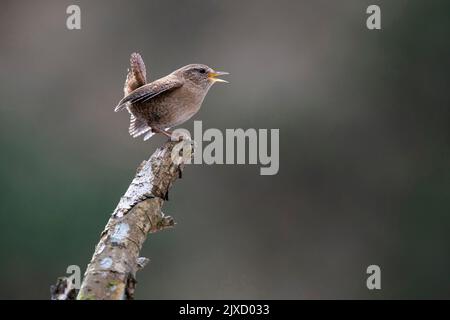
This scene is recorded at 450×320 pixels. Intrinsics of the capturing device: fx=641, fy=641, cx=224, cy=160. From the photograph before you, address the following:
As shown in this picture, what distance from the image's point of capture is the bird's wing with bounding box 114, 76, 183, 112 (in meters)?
3.57

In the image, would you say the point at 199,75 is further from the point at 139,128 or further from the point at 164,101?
the point at 139,128

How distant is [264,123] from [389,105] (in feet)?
8.02

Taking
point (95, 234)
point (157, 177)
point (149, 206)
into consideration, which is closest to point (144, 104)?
point (157, 177)

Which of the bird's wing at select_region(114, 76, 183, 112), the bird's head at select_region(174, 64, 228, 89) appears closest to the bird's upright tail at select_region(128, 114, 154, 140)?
the bird's wing at select_region(114, 76, 183, 112)

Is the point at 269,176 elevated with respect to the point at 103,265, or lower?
elevated

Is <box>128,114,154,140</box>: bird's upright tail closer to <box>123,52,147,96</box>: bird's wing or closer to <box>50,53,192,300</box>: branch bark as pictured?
<box>123,52,147,96</box>: bird's wing

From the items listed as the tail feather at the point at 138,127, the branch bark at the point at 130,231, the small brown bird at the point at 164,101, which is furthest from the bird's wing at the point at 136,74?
the branch bark at the point at 130,231

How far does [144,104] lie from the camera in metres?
3.78

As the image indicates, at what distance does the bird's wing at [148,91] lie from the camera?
3.57m

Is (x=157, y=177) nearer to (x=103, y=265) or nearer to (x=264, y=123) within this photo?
(x=103, y=265)

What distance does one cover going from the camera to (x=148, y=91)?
3615 millimetres

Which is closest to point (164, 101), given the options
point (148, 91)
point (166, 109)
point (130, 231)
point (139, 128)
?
point (166, 109)

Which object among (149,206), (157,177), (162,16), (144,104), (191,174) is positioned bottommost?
(149,206)

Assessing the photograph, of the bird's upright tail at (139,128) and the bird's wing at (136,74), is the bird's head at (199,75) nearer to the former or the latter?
the bird's wing at (136,74)
